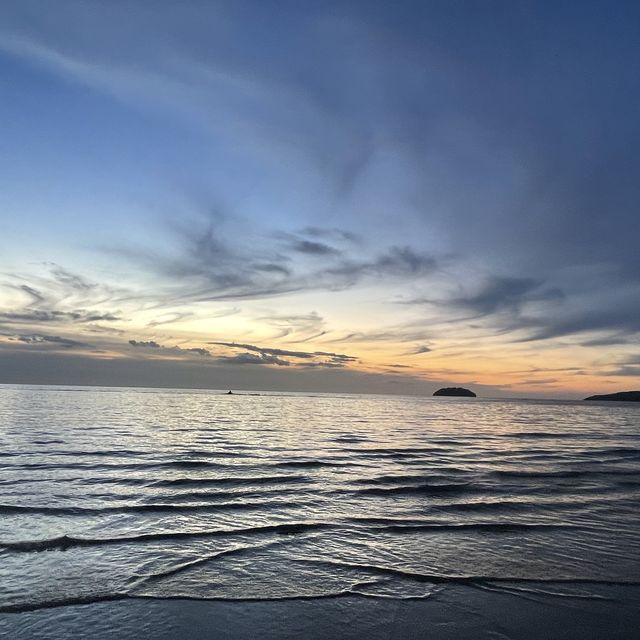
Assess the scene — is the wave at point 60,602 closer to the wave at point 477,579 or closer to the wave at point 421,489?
the wave at point 477,579

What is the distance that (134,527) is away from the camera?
12.3 m

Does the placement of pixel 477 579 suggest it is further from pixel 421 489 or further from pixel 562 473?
pixel 562 473

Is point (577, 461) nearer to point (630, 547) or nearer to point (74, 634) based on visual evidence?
point (630, 547)

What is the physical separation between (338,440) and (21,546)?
2921 centimetres

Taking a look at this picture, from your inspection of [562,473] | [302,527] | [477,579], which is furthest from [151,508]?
[562,473]

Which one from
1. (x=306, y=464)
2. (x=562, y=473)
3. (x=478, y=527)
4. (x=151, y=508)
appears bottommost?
(x=151, y=508)

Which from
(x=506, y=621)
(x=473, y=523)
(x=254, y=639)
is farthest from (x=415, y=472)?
(x=254, y=639)

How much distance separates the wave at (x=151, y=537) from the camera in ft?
34.2

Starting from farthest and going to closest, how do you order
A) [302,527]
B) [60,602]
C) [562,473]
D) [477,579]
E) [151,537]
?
[562,473], [302,527], [151,537], [477,579], [60,602]

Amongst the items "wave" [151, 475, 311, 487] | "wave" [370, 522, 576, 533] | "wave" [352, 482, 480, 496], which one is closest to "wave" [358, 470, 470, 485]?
"wave" [352, 482, 480, 496]

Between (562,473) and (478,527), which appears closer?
(478,527)

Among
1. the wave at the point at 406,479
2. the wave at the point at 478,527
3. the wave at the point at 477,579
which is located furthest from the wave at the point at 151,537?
the wave at the point at 406,479

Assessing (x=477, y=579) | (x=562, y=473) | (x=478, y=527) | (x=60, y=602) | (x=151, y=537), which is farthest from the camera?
(x=562, y=473)

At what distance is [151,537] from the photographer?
11438mm
